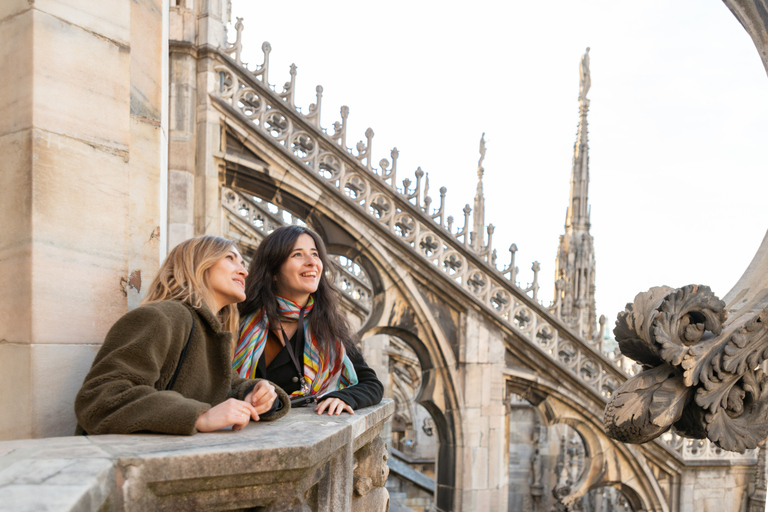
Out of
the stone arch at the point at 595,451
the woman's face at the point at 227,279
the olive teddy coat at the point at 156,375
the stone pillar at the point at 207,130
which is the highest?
the stone pillar at the point at 207,130

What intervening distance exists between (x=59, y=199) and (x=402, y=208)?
18.8 ft

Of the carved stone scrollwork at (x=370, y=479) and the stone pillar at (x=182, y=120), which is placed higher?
the stone pillar at (x=182, y=120)

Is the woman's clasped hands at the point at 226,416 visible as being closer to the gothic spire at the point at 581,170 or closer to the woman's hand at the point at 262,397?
the woman's hand at the point at 262,397

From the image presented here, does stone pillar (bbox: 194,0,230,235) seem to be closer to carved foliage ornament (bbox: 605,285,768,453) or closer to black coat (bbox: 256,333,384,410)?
black coat (bbox: 256,333,384,410)

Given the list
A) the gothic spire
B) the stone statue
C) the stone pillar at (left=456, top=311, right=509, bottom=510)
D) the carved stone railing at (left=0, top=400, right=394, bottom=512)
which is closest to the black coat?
the carved stone railing at (left=0, top=400, right=394, bottom=512)

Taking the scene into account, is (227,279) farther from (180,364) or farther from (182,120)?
(182,120)

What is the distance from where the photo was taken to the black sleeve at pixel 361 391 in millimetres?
2107

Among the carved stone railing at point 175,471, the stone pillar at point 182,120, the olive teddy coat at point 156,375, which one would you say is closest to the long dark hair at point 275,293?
the olive teddy coat at point 156,375

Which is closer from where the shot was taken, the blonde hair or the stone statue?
the blonde hair

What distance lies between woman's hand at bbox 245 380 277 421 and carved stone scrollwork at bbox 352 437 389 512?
0.51 metres

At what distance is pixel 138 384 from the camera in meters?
1.48

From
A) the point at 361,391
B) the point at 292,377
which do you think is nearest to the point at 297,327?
the point at 292,377

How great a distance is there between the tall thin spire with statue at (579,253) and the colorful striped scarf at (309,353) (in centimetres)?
1252

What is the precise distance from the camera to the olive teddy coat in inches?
55.7
